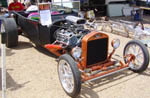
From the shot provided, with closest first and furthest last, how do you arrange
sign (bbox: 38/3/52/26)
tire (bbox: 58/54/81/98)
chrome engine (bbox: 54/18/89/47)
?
1. tire (bbox: 58/54/81/98)
2. chrome engine (bbox: 54/18/89/47)
3. sign (bbox: 38/3/52/26)

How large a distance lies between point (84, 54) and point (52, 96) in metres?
1.06

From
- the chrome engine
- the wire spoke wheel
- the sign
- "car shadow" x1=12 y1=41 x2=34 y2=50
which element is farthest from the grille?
"car shadow" x1=12 y1=41 x2=34 y2=50

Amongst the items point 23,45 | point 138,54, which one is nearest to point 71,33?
point 138,54

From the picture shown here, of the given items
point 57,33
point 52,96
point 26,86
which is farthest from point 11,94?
point 57,33

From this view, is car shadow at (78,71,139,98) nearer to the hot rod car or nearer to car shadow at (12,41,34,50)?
the hot rod car

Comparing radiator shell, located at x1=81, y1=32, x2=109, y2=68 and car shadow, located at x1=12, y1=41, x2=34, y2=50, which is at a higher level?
radiator shell, located at x1=81, y1=32, x2=109, y2=68

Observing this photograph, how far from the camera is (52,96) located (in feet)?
11.3

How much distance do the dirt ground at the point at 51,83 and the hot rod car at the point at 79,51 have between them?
0.23 metres

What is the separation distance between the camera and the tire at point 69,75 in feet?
10.3

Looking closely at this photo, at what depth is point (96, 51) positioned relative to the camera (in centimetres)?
401

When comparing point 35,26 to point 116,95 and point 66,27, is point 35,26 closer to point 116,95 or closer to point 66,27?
point 66,27

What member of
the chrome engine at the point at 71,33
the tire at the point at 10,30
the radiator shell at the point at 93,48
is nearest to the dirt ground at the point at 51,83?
the radiator shell at the point at 93,48

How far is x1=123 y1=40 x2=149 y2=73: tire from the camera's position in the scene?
4.00m

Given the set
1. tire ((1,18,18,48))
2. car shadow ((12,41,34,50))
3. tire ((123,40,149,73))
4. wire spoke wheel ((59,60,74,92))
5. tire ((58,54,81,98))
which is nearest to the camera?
tire ((58,54,81,98))
